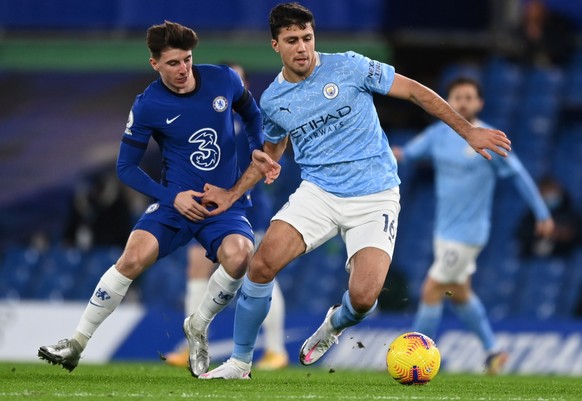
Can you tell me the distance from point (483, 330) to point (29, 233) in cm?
835

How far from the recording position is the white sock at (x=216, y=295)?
26.6ft

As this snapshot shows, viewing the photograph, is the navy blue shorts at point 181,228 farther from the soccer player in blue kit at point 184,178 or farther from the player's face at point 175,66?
the player's face at point 175,66

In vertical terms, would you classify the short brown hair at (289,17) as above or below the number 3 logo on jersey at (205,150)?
above

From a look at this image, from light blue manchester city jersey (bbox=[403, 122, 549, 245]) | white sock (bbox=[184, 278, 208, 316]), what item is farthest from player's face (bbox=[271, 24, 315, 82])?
light blue manchester city jersey (bbox=[403, 122, 549, 245])

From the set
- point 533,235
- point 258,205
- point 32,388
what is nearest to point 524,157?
point 533,235

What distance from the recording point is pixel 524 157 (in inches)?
603

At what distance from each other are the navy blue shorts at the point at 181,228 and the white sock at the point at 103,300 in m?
0.29

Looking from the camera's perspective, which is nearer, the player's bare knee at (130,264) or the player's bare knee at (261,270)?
the player's bare knee at (261,270)

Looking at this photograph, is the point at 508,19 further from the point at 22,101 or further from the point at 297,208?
the point at 297,208

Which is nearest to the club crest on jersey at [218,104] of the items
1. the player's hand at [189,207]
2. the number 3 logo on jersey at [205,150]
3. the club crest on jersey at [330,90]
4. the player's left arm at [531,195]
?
the number 3 logo on jersey at [205,150]

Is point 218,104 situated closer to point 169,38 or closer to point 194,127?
point 194,127

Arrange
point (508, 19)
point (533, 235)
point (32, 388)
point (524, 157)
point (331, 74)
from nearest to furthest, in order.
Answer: point (32, 388) → point (331, 74) → point (533, 235) → point (524, 157) → point (508, 19)

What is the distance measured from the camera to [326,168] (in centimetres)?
792

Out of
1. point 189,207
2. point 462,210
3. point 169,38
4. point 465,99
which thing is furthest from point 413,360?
point 465,99
